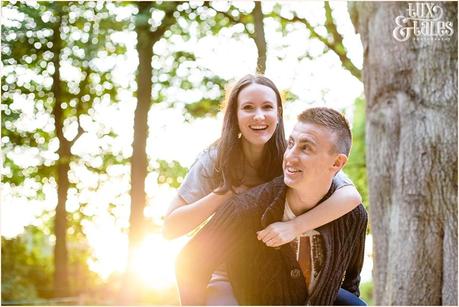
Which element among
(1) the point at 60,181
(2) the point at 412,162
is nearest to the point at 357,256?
(2) the point at 412,162

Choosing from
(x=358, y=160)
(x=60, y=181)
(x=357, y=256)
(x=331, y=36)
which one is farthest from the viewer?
(x=358, y=160)

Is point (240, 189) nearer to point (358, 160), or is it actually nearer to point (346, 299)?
point (346, 299)

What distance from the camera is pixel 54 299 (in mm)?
7344

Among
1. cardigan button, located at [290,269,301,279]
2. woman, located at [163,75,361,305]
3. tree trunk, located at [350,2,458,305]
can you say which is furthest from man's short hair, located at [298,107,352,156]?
tree trunk, located at [350,2,458,305]

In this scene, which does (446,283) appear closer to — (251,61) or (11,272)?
(251,61)

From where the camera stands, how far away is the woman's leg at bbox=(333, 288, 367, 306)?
3.00 metres

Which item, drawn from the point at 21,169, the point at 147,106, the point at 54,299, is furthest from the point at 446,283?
the point at 54,299

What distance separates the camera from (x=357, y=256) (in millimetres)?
3074

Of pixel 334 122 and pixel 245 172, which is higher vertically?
pixel 334 122

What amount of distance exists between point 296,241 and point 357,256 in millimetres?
268

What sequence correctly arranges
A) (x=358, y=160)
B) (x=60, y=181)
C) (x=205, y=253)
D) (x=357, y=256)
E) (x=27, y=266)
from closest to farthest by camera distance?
(x=205, y=253), (x=357, y=256), (x=60, y=181), (x=27, y=266), (x=358, y=160)

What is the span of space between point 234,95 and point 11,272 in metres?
5.40

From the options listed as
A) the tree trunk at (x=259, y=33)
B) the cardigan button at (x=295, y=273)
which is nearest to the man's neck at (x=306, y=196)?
the cardigan button at (x=295, y=273)

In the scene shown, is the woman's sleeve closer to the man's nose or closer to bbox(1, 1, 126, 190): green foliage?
the man's nose
